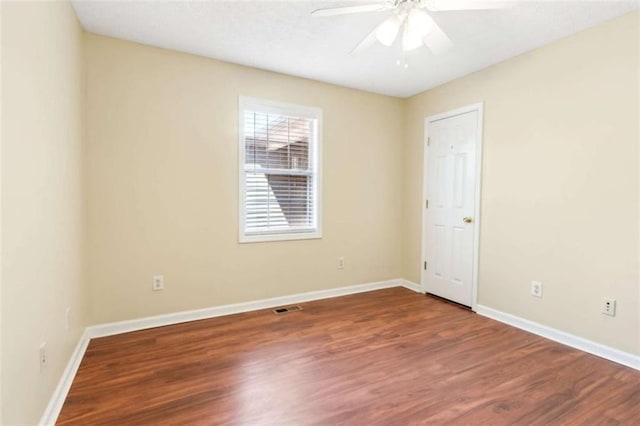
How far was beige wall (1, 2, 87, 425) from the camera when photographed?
1.21 m

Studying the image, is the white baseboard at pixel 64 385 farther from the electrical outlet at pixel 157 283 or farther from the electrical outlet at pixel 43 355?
the electrical outlet at pixel 157 283

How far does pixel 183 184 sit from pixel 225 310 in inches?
50.7

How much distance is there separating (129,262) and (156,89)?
1521mm

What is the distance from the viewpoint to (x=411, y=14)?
1851 mm

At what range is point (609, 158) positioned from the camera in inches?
92.3

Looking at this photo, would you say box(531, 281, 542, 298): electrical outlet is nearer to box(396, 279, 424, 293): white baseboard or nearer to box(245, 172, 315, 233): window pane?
box(396, 279, 424, 293): white baseboard

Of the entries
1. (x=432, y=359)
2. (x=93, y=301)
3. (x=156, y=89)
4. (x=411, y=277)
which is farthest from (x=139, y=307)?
(x=411, y=277)

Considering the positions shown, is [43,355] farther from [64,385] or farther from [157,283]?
[157,283]

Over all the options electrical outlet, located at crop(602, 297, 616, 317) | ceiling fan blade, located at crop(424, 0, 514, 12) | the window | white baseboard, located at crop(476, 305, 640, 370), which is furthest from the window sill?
electrical outlet, located at crop(602, 297, 616, 317)

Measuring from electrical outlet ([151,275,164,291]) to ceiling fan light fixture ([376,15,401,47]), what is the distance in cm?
261

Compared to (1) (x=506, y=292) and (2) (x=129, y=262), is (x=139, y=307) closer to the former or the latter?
(2) (x=129, y=262)

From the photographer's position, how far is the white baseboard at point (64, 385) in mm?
1596

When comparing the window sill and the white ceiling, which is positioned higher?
the white ceiling

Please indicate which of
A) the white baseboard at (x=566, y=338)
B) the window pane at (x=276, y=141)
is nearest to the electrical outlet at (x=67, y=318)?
the window pane at (x=276, y=141)
